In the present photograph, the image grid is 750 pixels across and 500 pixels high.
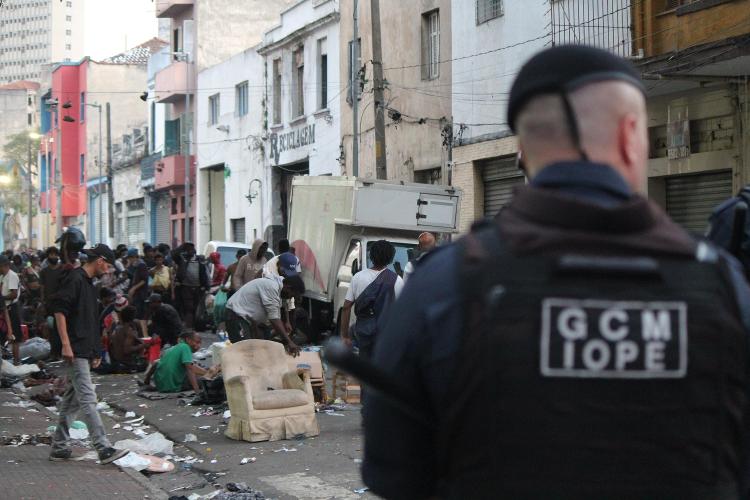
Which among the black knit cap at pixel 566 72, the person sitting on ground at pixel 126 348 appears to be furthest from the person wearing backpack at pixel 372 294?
the black knit cap at pixel 566 72

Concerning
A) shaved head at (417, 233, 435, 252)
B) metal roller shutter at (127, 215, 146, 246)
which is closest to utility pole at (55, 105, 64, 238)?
metal roller shutter at (127, 215, 146, 246)

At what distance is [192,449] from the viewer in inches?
436

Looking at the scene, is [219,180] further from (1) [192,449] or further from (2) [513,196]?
(2) [513,196]

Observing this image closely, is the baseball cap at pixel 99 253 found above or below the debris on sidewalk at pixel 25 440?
above

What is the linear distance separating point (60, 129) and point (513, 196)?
7150cm

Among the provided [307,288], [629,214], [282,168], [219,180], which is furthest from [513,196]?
[219,180]

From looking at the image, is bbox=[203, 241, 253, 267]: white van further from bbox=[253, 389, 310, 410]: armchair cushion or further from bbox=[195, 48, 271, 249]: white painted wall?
bbox=[253, 389, 310, 410]: armchair cushion

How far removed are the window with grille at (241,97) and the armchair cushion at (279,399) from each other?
28421 millimetres

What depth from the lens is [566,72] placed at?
223 centimetres

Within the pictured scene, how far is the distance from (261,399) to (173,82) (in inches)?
1429

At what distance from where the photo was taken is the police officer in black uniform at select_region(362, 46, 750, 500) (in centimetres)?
212

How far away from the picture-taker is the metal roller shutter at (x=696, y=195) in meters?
17.0

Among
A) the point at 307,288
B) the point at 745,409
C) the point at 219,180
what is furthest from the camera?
the point at 219,180

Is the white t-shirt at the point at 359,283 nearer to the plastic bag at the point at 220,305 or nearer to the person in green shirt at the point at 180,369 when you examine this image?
the person in green shirt at the point at 180,369
